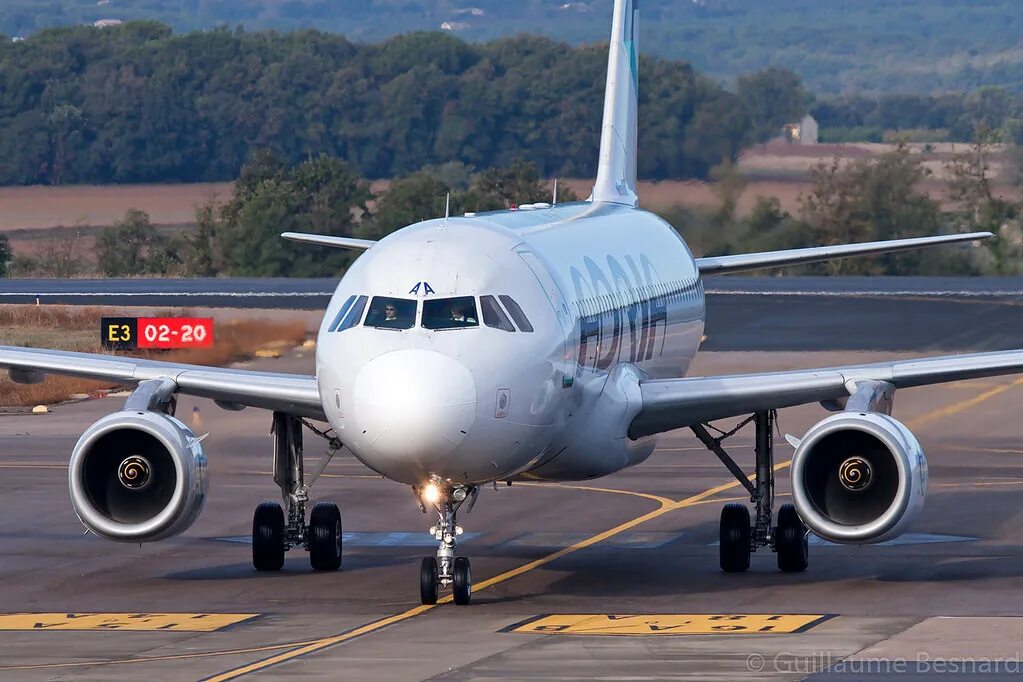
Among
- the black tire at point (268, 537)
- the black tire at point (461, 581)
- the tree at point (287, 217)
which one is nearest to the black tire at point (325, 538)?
the black tire at point (268, 537)

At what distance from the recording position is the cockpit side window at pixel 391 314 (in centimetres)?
1998

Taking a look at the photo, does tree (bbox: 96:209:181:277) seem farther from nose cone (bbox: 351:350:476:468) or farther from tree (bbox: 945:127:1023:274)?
nose cone (bbox: 351:350:476:468)

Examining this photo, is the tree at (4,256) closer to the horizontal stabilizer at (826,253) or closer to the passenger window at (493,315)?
the horizontal stabilizer at (826,253)

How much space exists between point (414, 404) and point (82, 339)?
134ft

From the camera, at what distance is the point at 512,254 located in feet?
71.3

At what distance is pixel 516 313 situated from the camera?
813 inches

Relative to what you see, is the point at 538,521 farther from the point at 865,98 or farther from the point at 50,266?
the point at 865,98

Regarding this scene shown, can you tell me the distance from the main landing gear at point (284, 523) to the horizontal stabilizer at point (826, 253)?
8.76m

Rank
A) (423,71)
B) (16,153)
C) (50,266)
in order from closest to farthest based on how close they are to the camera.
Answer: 1. (50,266)
2. (16,153)
3. (423,71)

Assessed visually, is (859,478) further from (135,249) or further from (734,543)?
(135,249)

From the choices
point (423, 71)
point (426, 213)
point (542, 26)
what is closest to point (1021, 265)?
point (426, 213)

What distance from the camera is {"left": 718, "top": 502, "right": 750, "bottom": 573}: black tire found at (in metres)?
24.1

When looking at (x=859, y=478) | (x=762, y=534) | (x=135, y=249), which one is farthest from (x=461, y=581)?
(x=135, y=249)

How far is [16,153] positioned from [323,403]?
87.0m
